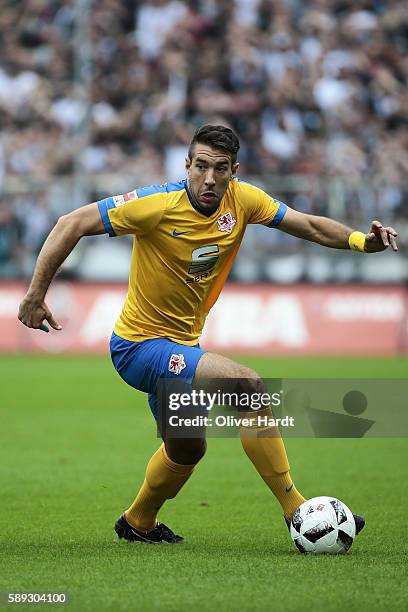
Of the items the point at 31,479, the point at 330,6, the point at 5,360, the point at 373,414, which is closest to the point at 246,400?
the point at 31,479

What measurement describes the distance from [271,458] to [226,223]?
1327 millimetres

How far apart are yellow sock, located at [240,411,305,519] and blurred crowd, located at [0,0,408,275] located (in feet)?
43.9

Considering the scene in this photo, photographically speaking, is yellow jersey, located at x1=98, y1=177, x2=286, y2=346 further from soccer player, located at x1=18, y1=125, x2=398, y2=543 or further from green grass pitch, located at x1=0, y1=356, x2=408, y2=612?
green grass pitch, located at x1=0, y1=356, x2=408, y2=612

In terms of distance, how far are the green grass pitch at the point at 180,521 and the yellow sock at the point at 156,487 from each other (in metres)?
0.20

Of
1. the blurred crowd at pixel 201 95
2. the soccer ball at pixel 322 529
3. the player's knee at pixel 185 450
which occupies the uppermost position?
the blurred crowd at pixel 201 95

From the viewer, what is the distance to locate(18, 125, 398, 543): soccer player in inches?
231

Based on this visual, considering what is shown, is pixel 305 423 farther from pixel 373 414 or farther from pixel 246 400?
pixel 373 414

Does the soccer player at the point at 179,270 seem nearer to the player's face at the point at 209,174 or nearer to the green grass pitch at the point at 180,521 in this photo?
the player's face at the point at 209,174

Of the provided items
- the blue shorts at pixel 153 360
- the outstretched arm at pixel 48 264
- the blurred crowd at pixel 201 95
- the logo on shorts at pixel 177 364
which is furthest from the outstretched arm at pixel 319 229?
the blurred crowd at pixel 201 95

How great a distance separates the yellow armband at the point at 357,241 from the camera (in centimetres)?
632

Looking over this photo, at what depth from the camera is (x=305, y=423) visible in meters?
6.66

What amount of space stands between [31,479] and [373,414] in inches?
129

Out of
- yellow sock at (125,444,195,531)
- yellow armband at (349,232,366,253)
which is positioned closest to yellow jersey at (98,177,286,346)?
yellow armband at (349,232,366,253)

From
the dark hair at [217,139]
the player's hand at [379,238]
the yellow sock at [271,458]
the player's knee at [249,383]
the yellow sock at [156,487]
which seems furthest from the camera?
the yellow sock at [156,487]
